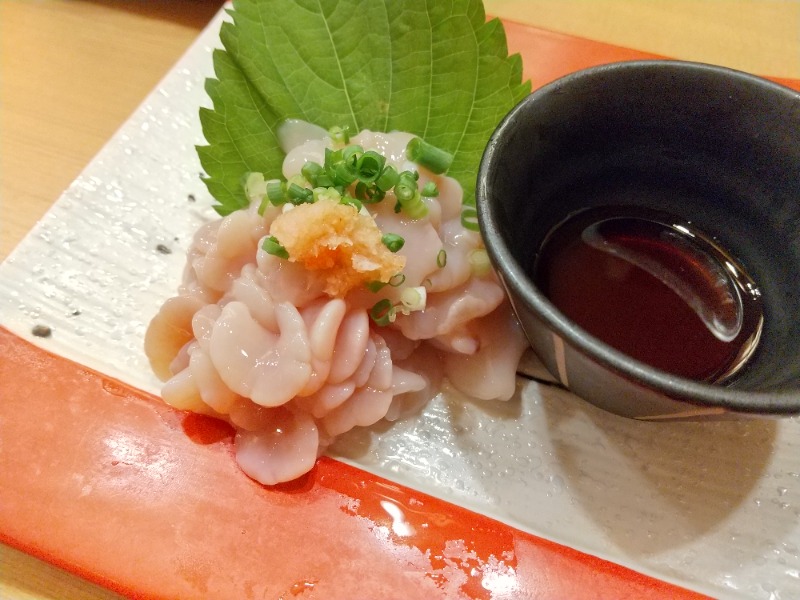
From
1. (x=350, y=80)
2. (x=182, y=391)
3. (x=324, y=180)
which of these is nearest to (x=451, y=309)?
(x=324, y=180)

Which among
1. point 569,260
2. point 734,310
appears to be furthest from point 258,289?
point 734,310

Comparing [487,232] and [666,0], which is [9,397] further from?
[666,0]

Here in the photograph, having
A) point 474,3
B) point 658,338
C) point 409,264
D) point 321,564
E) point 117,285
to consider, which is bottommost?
point 321,564

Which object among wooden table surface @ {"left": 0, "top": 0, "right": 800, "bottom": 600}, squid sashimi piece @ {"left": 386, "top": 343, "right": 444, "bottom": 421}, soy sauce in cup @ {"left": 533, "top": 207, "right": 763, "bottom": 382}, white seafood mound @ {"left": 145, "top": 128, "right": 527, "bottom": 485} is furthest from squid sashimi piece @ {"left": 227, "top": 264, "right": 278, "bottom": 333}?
wooden table surface @ {"left": 0, "top": 0, "right": 800, "bottom": 600}

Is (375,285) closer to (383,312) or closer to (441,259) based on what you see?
(383,312)

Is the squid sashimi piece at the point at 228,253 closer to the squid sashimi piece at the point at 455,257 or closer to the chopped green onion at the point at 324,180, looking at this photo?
the chopped green onion at the point at 324,180

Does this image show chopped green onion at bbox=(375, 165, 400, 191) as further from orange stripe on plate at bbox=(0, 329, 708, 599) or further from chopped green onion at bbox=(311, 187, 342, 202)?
orange stripe on plate at bbox=(0, 329, 708, 599)

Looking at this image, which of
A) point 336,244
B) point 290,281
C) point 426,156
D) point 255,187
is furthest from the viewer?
point 255,187
